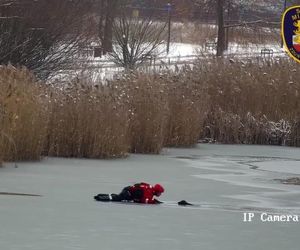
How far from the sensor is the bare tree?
3469cm

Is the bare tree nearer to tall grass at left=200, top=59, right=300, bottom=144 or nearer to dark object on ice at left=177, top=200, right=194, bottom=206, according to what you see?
tall grass at left=200, top=59, right=300, bottom=144

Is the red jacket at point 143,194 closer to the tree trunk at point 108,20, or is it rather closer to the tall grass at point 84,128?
the tall grass at point 84,128

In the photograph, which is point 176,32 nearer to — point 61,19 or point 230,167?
point 61,19

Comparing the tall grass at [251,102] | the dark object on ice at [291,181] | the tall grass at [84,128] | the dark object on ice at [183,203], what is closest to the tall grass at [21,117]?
the tall grass at [84,128]

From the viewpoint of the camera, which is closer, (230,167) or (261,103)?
(230,167)

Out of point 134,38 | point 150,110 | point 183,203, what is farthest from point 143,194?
point 134,38

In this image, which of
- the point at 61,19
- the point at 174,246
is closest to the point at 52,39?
the point at 61,19

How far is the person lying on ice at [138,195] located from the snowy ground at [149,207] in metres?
0.14

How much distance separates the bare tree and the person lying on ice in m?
25.0

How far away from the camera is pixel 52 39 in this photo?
72.6 feet

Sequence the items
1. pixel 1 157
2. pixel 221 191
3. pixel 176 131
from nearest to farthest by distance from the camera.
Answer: pixel 221 191 < pixel 1 157 < pixel 176 131

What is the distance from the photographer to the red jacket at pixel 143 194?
9086 millimetres

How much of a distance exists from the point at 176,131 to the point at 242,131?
1917 millimetres

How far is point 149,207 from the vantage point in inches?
348
